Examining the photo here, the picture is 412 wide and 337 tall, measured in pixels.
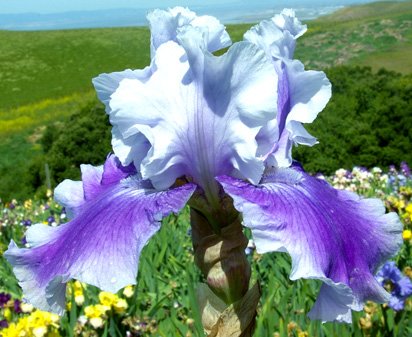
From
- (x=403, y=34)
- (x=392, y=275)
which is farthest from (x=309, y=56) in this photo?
(x=392, y=275)

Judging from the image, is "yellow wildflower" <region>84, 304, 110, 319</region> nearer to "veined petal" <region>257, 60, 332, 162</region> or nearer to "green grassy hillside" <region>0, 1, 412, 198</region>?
"veined petal" <region>257, 60, 332, 162</region>

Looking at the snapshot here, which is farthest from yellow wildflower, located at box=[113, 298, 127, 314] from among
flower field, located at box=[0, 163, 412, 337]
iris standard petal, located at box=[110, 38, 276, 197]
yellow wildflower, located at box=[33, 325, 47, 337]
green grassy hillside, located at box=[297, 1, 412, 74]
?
green grassy hillside, located at box=[297, 1, 412, 74]

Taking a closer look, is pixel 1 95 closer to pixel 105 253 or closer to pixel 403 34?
pixel 403 34

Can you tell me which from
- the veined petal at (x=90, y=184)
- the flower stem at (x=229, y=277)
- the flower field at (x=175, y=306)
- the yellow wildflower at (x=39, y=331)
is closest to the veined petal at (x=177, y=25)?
the veined petal at (x=90, y=184)

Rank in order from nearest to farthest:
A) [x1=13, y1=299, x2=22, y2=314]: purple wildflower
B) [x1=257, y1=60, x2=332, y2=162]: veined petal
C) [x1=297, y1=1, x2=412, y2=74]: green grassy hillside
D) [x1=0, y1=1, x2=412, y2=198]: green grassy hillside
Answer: [x1=257, y1=60, x2=332, y2=162]: veined petal
[x1=13, y1=299, x2=22, y2=314]: purple wildflower
[x1=0, y1=1, x2=412, y2=198]: green grassy hillside
[x1=297, y1=1, x2=412, y2=74]: green grassy hillside

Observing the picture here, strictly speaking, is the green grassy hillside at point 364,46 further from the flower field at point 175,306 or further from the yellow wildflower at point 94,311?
the yellow wildflower at point 94,311

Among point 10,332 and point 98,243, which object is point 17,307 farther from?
point 98,243

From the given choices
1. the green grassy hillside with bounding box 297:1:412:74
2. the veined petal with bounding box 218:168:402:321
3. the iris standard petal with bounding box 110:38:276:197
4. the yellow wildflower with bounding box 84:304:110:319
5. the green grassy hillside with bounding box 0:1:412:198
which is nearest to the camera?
the veined petal with bounding box 218:168:402:321
